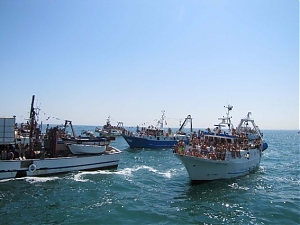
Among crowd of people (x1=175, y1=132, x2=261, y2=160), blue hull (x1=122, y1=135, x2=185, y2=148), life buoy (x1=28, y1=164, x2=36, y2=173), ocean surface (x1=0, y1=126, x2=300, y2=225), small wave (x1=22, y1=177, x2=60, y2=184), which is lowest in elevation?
ocean surface (x1=0, y1=126, x2=300, y2=225)

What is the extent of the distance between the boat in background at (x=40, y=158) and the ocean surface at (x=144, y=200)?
0.87 meters

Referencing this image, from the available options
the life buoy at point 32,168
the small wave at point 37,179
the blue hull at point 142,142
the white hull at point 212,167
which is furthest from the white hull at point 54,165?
the blue hull at point 142,142

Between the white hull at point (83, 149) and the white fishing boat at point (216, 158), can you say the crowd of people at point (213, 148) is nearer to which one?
the white fishing boat at point (216, 158)

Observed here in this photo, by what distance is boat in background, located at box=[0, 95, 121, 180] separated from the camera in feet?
71.7

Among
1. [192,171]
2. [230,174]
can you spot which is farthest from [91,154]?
[230,174]

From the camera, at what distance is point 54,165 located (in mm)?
23484

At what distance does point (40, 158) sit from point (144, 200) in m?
11.3

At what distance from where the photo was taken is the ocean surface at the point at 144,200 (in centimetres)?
1416

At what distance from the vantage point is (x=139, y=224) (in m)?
13.4

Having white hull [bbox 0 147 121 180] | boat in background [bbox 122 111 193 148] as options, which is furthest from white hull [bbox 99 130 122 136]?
white hull [bbox 0 147 121 180]

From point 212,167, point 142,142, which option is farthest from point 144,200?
point 142,142

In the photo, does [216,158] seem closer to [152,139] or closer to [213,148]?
[213,148]

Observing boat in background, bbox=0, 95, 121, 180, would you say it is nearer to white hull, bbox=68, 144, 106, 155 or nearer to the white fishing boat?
white hull, bbox=68, 144, 106, 155

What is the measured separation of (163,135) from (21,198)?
132 ft
